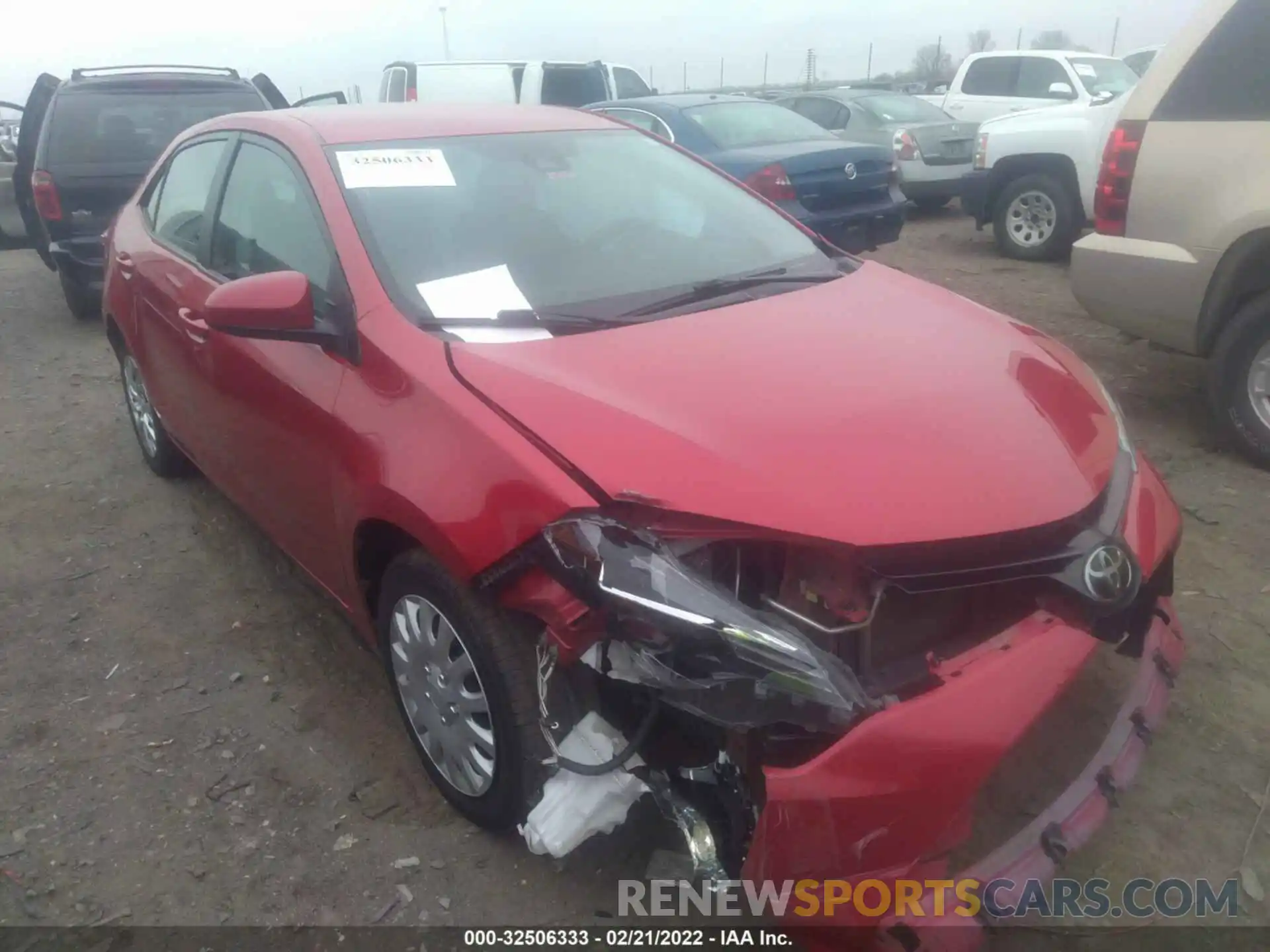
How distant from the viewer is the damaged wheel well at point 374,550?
2387 millimetres

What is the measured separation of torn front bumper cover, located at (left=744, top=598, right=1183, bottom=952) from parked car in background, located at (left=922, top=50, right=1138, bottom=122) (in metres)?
10.9

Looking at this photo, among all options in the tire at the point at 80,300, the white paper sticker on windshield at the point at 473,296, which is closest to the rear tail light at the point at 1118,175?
the white paper sticker on windshield at the point at 473,296

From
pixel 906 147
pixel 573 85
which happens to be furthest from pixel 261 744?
pixel 573 85

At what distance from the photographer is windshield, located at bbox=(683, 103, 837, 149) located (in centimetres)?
830

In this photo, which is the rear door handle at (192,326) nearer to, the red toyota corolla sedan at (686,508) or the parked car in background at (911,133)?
the red toyota corolla sedan at (686,508)

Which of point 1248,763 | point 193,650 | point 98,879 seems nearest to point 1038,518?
point 1248,763

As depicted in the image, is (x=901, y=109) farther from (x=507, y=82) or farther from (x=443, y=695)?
(x=443, y=695)

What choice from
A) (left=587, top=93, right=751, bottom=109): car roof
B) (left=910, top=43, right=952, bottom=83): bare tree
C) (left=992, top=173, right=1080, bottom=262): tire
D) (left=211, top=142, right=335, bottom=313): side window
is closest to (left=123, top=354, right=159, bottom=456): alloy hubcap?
(left=211, top=142, right=335, bottom=313): side window

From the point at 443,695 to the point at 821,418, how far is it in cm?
109

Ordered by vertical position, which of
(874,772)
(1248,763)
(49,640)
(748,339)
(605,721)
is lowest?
(49,640)

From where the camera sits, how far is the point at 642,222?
301 cm

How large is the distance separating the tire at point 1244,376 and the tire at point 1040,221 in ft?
13.9

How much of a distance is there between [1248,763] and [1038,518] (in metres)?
1.20

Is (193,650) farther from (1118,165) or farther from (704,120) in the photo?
(704,120)
